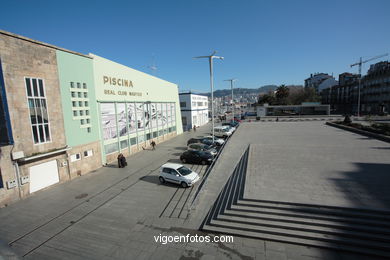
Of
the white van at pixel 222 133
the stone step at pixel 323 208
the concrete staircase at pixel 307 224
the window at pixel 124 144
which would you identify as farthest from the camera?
the white van at pixel 222 133

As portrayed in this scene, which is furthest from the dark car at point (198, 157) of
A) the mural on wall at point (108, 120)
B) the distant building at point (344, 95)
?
the distant building at point (344, 95)

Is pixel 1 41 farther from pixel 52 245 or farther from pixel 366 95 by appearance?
pixel 366 95

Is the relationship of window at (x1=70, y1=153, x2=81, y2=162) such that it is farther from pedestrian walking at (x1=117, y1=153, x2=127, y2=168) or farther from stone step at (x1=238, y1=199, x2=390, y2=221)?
stone step at (x1=238, y1=199, x2=390, y2=221)

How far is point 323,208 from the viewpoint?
7789 millimetres

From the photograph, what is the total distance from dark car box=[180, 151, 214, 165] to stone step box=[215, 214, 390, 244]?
394 inches

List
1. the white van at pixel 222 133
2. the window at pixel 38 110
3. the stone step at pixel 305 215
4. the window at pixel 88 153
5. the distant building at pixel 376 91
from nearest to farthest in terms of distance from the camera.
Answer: the stone step at pixel 305 215, the window at pixel 38 110, the window at pixel 88 153, the white van at pixel 222 133, the distant building at pixel 376 91

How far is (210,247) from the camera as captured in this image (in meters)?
7.28

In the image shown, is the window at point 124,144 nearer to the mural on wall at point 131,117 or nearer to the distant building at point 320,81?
the mural on wall at point 131,117

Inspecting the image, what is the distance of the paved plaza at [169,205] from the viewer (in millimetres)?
7254

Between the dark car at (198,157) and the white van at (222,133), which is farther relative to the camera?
the white van at (222,133)

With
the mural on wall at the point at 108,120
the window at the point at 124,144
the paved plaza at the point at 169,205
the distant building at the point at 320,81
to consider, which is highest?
the distant building at the point at 320,81

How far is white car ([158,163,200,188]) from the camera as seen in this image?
43.7 ft

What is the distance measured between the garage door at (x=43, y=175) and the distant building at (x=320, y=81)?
115741 mm

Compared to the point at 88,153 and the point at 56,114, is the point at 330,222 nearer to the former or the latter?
the point at 56,114
